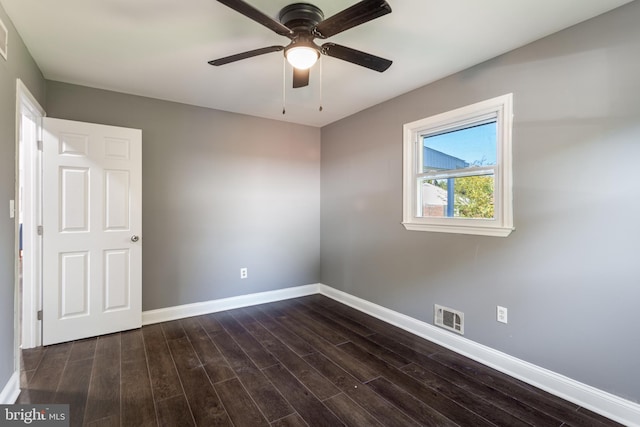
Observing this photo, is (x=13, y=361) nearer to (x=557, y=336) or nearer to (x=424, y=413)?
(x=424, y=413)

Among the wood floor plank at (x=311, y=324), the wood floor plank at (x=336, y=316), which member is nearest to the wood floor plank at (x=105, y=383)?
the wood floor plank at (x=311, y=324)

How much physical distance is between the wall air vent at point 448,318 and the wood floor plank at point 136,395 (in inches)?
92.5

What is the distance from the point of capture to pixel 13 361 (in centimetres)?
203

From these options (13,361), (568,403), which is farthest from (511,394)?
(13,361)

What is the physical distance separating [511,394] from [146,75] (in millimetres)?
3908

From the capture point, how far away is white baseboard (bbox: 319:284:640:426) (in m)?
1.83

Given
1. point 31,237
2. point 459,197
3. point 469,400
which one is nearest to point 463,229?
point 459,197

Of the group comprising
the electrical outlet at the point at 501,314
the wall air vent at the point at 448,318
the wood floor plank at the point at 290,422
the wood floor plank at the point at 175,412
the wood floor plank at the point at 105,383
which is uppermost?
the electrical outlet at the point at 501,314

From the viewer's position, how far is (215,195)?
146 inches

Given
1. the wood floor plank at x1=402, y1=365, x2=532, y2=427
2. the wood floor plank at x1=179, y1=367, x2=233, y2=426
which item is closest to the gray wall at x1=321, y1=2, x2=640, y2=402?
the wood floor plank at x1=402, y1=365, x2=532, y2=427

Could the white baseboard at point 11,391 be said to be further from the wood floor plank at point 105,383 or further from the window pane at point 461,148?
the window pane at point 461,148

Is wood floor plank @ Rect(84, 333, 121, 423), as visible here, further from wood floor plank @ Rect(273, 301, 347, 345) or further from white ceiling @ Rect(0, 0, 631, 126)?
white ceiling @ Rect(0, 0, 631, 126)

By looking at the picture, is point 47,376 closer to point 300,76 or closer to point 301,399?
point 301,399

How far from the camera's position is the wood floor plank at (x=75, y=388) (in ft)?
6.11
